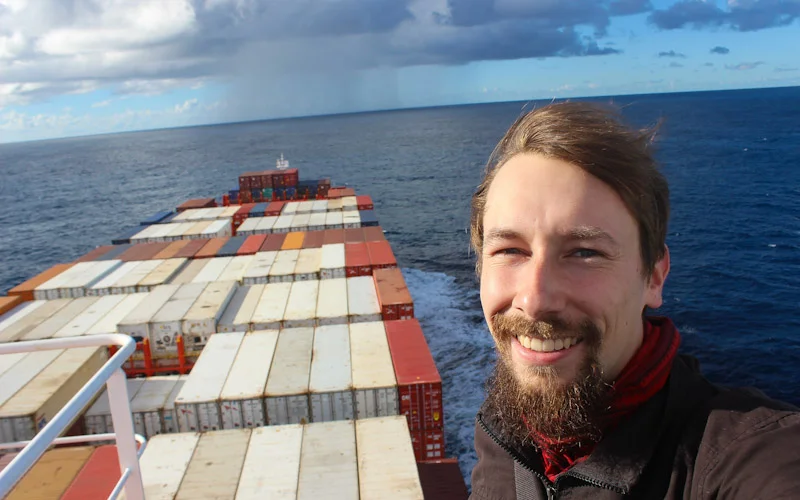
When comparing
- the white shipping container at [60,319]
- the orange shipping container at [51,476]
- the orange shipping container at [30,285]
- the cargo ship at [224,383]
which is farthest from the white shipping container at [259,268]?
the orange shipping container at [51,476]

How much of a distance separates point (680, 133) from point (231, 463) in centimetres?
14177

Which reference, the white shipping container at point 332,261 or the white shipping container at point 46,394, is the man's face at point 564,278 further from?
the white shipping container at point 332,261

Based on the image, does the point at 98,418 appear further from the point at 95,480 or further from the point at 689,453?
the point at 689,453

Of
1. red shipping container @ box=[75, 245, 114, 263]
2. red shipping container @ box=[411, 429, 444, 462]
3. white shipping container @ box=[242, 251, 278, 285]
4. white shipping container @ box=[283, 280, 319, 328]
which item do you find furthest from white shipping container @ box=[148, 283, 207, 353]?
red shipping container @ box=[75, 245, 114, 263]

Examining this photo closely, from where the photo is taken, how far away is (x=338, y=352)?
17969 mm

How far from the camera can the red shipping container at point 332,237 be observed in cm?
3494

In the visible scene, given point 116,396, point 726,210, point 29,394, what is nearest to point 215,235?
point 29,394

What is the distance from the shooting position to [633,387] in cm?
239

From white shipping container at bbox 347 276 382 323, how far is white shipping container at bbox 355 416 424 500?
758 centimetres

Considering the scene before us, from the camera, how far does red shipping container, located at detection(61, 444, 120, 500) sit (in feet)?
27.1

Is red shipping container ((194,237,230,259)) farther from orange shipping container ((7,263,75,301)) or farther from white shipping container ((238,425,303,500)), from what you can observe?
white shipping container ((238,425,303,500))

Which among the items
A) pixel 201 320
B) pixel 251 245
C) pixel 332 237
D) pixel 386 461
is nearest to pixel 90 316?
pixel 201 320

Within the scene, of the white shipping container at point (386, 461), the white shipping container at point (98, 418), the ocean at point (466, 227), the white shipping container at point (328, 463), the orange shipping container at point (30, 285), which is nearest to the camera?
the white shipping container at point (386, 461)

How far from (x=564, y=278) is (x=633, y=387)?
0.59 metres
